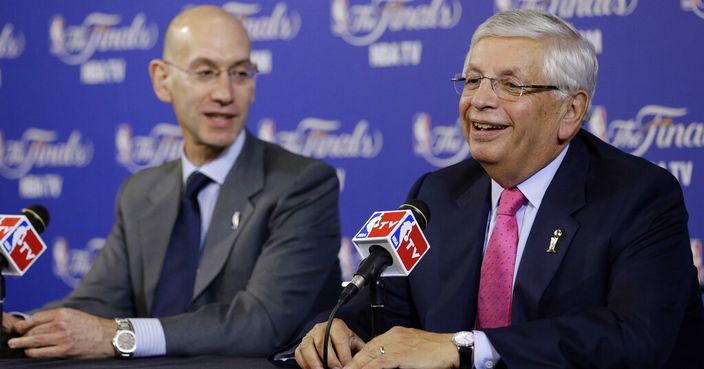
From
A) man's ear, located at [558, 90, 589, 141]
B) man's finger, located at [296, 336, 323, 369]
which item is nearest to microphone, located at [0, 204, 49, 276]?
man's finger, located at [296, 336, 323, 369]

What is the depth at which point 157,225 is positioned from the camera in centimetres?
404

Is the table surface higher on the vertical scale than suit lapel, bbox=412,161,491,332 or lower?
lower

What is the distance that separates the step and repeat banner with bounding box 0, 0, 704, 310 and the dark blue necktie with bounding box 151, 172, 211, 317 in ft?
3.93

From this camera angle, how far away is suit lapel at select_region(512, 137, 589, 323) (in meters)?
2.87

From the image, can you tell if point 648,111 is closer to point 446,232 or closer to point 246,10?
point 446,232

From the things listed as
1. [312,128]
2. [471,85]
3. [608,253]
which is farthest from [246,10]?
[608,253]

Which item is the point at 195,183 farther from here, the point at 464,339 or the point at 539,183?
the point at 464,339

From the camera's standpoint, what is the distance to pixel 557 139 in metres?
3.07

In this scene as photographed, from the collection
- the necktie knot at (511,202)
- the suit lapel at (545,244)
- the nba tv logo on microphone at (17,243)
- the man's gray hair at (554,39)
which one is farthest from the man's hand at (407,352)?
the nba tv logo on microphone at (17,243)

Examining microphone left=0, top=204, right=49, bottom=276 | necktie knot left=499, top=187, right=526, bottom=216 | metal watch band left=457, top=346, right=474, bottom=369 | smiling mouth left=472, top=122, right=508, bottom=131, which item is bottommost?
metal watch band left=457, top=346, right=474, bottom=369

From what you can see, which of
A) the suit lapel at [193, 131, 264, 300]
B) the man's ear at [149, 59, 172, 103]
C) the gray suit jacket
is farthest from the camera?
the man's ear at [149, 59, 172, 103]

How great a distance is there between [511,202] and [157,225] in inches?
59.0

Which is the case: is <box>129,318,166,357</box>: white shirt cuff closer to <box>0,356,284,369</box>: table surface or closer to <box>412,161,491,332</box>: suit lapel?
<box>0,356,284,369</box>: table surface

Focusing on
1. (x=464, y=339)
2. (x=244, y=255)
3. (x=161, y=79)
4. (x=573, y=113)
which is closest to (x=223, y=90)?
(x=161, y=79)
